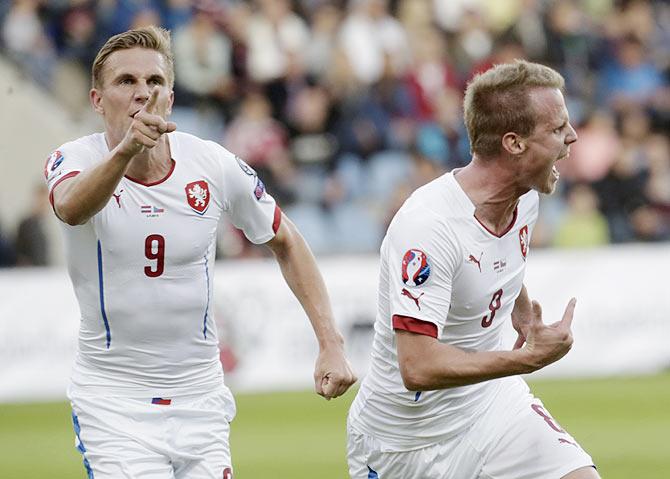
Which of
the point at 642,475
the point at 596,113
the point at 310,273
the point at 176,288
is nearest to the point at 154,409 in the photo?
the point at 176,288

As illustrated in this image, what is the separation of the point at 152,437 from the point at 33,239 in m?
10.8

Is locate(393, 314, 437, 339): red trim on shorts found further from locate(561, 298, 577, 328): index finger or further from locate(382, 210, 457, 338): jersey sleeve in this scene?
locate(561, 298, 577, 328): index finger

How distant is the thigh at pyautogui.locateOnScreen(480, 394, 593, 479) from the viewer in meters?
5.35

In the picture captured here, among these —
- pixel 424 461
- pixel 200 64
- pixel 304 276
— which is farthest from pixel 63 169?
pixel 200 64

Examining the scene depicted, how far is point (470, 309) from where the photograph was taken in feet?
17.7

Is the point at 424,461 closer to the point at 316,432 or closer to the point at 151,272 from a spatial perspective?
the point at 151,272

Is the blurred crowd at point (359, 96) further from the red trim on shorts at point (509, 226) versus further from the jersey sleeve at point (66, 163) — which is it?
the jersey sleeve at point (66, 163)

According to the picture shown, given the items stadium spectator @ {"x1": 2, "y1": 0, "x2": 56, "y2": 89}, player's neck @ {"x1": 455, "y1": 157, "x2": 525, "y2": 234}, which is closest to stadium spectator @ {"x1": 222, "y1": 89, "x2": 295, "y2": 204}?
stadium spectator @ {"x1": 2, "y1": 0, "x2": 56, "y2": 89}

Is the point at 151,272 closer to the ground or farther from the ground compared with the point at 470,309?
farther from the ground

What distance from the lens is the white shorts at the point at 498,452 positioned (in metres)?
5.38

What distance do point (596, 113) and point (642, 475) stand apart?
31.9 feet

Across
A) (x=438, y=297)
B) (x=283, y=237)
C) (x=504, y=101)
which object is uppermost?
(x=504, y=101)

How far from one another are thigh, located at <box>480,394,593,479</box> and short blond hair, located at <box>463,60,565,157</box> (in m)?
1.13

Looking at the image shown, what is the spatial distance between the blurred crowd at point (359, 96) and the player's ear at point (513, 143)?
450 inches
